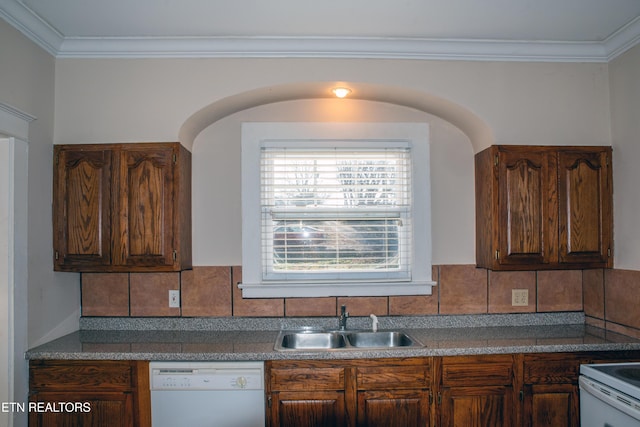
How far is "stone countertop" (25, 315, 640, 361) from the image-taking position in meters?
2.27

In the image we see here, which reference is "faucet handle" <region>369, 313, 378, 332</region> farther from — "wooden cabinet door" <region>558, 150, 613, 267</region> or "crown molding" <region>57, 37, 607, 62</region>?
"crown molding" <region>57, 37, 607, 62</region>

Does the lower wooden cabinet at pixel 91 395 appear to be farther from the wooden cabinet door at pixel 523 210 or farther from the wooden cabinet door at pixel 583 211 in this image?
the wooden cabinet door at pixel 583 211

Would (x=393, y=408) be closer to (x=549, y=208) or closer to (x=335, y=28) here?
(x=549, y=208)

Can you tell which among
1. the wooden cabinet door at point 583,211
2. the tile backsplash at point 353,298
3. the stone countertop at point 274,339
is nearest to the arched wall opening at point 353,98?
the wooden cabinet door at point 583,211

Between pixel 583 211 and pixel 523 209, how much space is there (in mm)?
364

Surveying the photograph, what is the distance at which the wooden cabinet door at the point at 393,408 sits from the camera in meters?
2.28

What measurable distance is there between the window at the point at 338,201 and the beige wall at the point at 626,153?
1.09 meters

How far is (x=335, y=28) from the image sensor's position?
2.42 metres

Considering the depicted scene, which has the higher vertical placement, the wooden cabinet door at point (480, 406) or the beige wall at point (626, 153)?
the beige wall at point (626, 153)

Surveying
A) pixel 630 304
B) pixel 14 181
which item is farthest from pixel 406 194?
pixel 14 181

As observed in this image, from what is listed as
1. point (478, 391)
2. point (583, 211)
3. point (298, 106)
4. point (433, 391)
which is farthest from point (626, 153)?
point (298, 106)

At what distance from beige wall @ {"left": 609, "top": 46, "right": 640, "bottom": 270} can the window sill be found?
1.10 meters

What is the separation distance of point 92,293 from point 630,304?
319 centimetres

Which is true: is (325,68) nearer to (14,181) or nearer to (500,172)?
(500,172)
